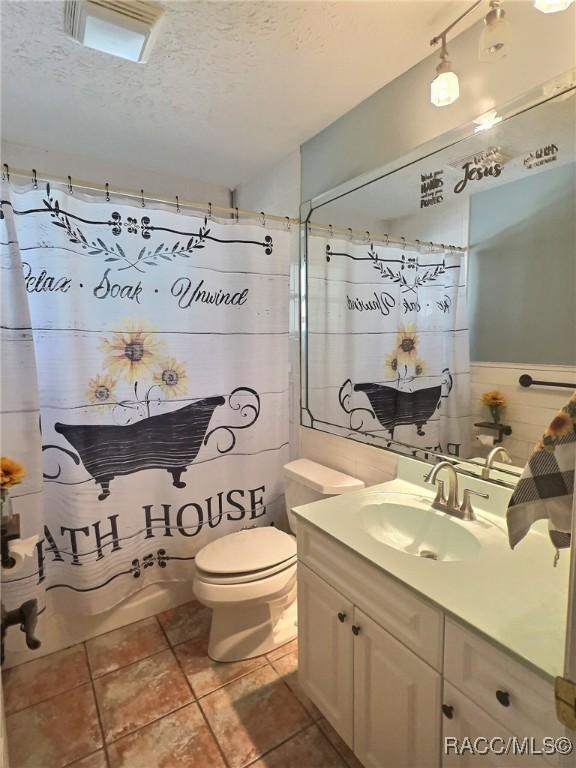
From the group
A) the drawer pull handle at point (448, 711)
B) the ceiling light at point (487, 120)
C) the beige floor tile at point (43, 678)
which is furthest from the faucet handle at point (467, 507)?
the beige floor tile at point (43, 678)

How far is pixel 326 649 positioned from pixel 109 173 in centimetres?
260

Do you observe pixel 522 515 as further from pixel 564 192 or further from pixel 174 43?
pixel 174 43

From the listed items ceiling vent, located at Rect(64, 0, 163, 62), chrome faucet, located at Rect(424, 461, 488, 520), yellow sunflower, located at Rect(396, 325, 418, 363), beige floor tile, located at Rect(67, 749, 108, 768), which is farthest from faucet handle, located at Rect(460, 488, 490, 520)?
ceiling vent, located at Rect(64, 0, 163, 62)

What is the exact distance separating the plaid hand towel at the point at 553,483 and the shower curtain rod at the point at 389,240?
94 centimetres

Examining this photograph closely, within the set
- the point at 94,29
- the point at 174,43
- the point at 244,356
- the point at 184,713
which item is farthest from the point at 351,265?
the point at 184,713

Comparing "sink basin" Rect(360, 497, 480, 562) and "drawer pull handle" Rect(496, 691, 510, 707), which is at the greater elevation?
"sink basin" Rect(360, 497, 480, 562)

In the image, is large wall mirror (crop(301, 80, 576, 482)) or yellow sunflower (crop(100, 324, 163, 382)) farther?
yellow sunflower (crop(100, 324, 163, 382))

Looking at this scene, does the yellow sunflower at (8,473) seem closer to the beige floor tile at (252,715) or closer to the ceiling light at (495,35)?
the beige floor tile at (252,715)

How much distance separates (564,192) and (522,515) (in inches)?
37.6

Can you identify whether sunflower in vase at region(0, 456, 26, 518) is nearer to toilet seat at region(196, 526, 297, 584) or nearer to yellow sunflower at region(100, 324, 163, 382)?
yellow sunflower at region(100, 324, 163, 382)

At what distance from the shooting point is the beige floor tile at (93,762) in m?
1.30

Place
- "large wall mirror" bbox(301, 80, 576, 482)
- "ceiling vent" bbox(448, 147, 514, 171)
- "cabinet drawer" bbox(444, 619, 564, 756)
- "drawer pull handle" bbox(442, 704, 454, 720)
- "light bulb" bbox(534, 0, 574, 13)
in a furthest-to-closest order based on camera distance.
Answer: "ceiling vent" bbox(448, 147, 514, 171) < "large wall mirror" bbox(301, 80, 576, 482) < "light bulb" bbox(534, 0, 574, 13) < "drawer pull handle" bbox(442, 704, 454, 720) < "cabinet drawer" bbox(444, 619, 564, 756)

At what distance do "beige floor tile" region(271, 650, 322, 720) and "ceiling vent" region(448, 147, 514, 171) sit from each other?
202 cm

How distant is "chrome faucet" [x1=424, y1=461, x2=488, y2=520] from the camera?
1.27 m
